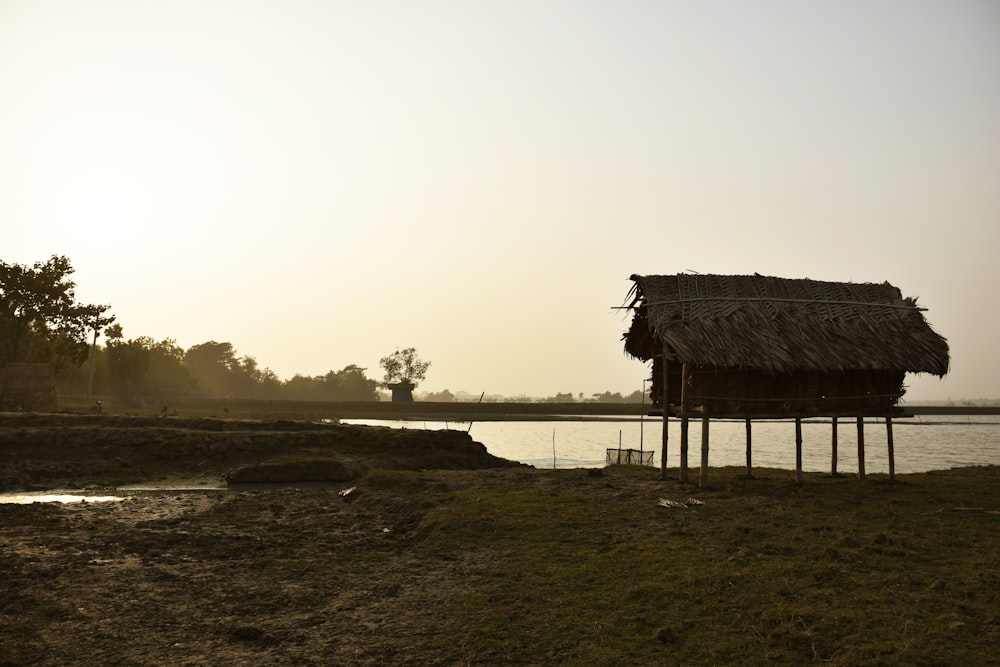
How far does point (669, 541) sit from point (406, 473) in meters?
9.95

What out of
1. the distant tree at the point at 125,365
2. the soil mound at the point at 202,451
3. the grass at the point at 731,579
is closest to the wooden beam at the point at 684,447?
the grass at the point at 731,579

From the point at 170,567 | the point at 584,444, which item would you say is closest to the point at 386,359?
the point at 584,444

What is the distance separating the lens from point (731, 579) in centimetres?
930

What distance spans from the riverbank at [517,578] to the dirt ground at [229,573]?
4 centimetres

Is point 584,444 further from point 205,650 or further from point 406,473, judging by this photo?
point 205,650

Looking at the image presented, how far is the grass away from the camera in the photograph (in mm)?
7379

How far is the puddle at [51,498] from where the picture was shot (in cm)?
1747

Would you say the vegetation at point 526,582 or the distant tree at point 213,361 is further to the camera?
the distant tree at point 213,361

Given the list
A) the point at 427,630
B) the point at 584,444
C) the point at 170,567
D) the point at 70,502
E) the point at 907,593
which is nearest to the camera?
the point at 427,630

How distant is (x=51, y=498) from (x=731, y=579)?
55.2 feet

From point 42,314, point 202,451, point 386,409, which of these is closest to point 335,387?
point 386,409

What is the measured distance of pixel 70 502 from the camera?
16.9 meters

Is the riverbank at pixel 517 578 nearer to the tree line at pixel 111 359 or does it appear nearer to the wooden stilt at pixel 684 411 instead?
the wooden stilt at pixel 684 411

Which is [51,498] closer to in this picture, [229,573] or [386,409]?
[229,573]
